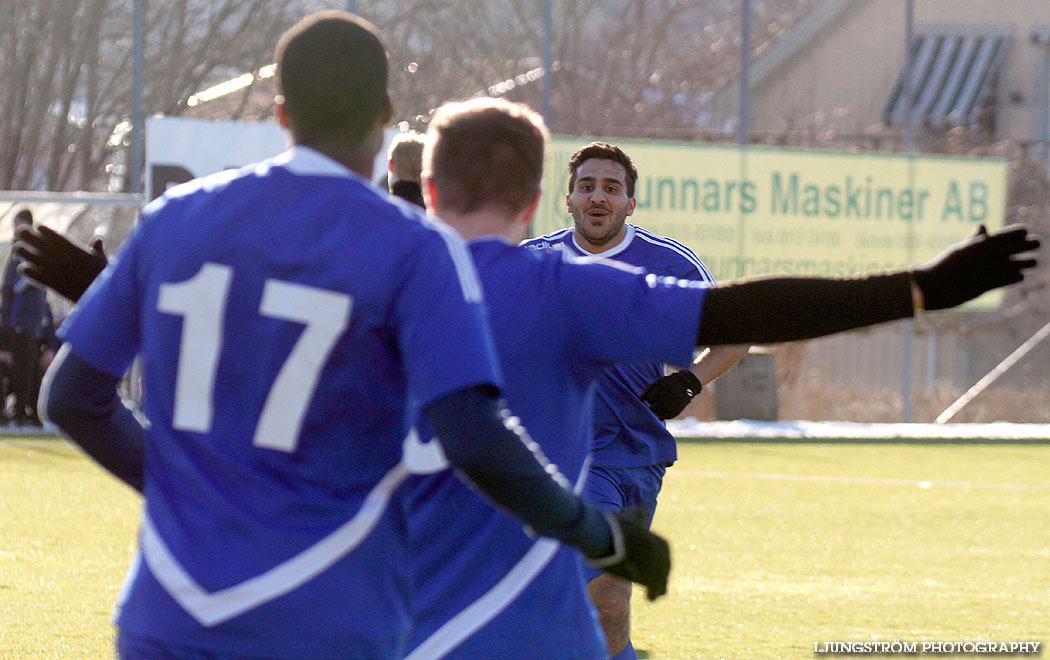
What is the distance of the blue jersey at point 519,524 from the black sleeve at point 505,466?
0.44 m

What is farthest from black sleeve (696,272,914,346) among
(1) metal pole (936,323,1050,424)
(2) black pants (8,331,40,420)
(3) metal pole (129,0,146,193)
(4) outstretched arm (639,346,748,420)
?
(1) metal pole (936,323,1050,424)

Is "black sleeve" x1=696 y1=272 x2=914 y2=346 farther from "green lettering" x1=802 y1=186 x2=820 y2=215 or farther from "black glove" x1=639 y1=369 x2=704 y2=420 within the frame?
"green lettering" x1=802 y1=186 x2=820 y2=215

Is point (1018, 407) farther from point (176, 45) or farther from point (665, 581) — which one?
point (665, 581)

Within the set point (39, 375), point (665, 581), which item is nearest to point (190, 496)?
point (665, 581)

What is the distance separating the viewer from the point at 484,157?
9.45ft

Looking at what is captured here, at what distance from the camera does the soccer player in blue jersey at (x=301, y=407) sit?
2.37 m

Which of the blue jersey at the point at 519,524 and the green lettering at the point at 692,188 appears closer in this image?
the blue jersey at the point at 519,524

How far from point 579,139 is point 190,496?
15407 mm

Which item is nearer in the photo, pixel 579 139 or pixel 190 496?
pixel 190 496

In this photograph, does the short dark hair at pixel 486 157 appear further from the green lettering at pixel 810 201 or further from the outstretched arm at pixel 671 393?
the green lettering at pixel 810 201

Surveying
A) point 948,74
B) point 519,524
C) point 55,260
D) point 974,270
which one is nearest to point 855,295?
point 974,270

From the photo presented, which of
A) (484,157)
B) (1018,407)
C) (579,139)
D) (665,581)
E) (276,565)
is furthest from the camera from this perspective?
(1018,407)

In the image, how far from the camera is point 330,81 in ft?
8.29

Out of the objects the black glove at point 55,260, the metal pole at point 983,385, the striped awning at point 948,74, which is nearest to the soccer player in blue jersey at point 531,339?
the black glove at point 55,260
